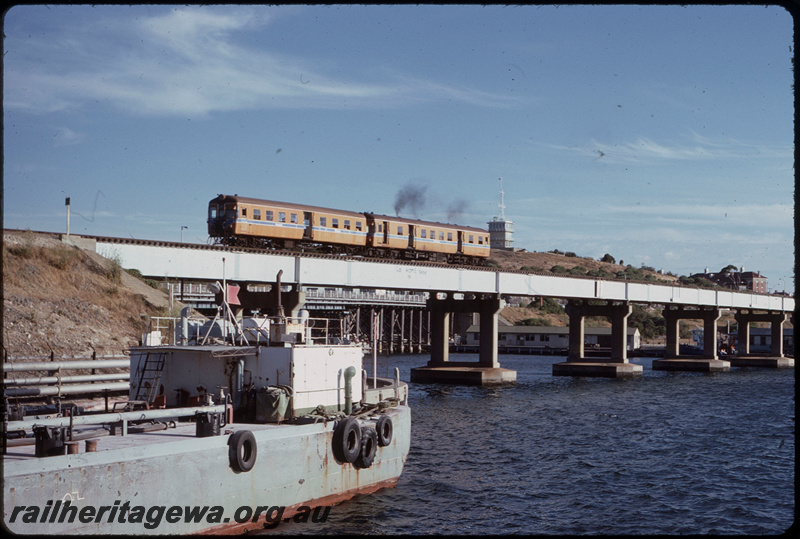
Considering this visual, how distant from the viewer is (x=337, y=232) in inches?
2490

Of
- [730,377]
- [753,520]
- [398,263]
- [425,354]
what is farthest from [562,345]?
[753,520]

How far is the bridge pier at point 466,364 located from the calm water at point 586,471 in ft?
44.5

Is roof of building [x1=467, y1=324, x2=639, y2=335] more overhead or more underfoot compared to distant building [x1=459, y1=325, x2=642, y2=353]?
more overhead

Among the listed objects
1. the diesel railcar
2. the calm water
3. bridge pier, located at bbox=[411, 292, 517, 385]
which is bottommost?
the calm water

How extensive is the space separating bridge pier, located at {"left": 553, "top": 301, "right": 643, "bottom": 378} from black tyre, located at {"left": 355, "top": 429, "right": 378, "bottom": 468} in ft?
212

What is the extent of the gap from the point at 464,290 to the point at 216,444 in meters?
54.0

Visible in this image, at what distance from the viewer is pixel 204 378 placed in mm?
22906

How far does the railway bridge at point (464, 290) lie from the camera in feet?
161

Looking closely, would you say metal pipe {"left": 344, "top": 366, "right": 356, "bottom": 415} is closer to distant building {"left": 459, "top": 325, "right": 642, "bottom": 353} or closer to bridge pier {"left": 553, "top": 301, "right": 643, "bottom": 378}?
bridge pier {"left": 553, "top": 301, "right": 643, "bottom": 378}

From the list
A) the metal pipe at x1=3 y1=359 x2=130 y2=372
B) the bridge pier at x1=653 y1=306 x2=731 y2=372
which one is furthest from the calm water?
the bridge pier at x1=653 y1=306 x2=731 y2=372

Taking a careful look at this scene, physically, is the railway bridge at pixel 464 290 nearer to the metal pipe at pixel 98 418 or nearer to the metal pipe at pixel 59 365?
the metal pipe at pixel 59 365

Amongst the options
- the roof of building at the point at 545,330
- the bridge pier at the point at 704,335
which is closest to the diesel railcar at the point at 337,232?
the bridge pier at the point at 704,335

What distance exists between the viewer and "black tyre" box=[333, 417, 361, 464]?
21.5 metres

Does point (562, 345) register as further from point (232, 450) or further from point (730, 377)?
point (232, 450)
